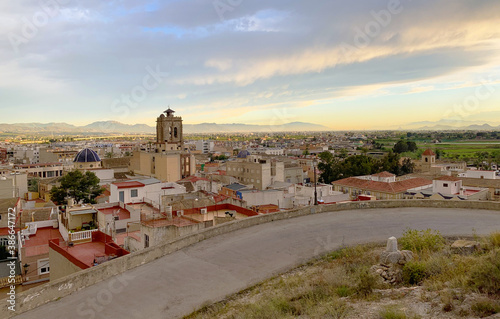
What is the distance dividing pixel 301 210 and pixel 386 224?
301 centimetres

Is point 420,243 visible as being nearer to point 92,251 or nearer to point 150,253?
point 150,253

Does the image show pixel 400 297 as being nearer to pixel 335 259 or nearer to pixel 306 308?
pixel 306 308

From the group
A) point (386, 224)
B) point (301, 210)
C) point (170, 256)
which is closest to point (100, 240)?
point (170, 256)

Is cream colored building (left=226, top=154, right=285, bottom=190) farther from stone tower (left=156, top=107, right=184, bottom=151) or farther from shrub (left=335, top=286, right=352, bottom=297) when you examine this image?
shrub (left=335, top=286, right=352, bottom=297)

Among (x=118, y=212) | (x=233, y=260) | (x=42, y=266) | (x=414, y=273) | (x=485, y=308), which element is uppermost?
(x=485, y=308)

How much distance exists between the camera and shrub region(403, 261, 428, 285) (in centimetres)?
693

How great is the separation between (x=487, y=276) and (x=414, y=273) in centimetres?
141

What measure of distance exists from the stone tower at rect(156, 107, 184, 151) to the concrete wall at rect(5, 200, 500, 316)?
45.4m

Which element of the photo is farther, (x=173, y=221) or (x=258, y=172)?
(x=258, y=172)

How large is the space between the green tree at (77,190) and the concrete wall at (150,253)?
2370 cm

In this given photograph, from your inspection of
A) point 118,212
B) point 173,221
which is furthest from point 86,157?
point 173,221

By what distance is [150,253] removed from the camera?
8.66 metres

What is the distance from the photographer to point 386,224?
11.5m

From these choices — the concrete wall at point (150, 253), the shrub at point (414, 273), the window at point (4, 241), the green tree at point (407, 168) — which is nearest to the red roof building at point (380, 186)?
the concrete wall at point (150, 253)
